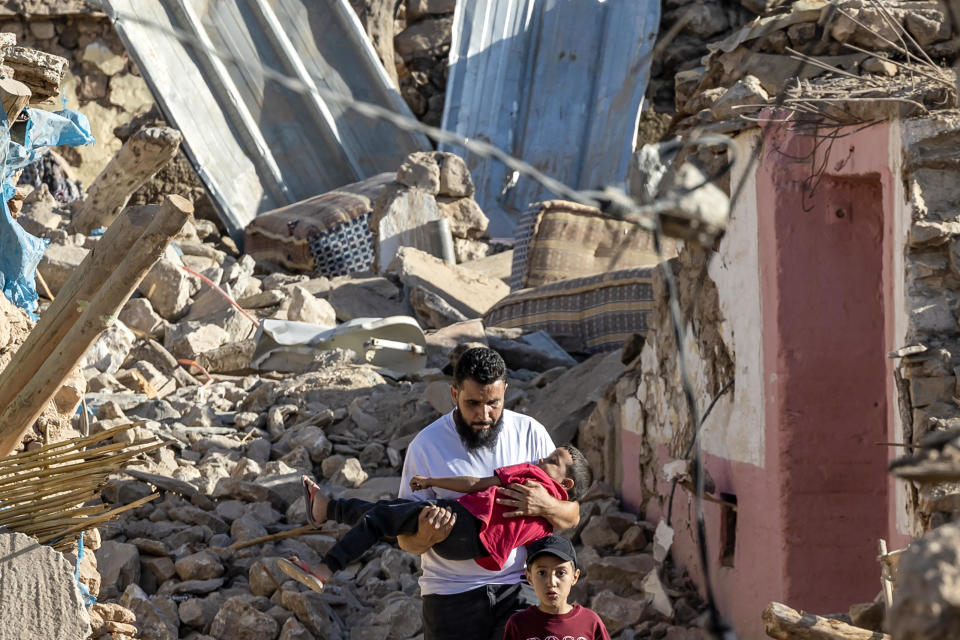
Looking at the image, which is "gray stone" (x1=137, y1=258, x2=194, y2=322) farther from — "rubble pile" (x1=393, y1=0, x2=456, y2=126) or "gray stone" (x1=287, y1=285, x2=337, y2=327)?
"rubble pile" (x1=393, y1=0, x2=456, y2=126)

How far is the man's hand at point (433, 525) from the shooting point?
364 cm

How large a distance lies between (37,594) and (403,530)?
1.19 metres

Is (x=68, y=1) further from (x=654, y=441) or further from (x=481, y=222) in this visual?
(x=654, y=441)

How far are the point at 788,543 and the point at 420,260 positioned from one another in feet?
24.4

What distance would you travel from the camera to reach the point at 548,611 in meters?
3.64

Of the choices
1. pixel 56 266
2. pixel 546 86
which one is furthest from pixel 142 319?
pixel 546 86

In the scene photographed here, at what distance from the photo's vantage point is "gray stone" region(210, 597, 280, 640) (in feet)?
19.0

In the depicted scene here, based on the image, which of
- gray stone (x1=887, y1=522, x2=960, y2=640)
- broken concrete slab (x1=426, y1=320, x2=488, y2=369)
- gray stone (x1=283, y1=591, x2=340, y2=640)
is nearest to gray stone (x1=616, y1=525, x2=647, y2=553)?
gray stone (x1=283, y1=591, x2=340, y2=640)

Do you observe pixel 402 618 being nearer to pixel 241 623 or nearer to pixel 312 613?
pixel 312 613

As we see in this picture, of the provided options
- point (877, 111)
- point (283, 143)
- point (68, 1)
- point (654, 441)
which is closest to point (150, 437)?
point (654, 441)

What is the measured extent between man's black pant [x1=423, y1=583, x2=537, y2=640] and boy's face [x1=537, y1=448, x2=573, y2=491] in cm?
37

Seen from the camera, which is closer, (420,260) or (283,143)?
(420,260)

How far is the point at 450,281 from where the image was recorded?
468 inches

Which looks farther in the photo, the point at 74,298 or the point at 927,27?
the point at 927,27
